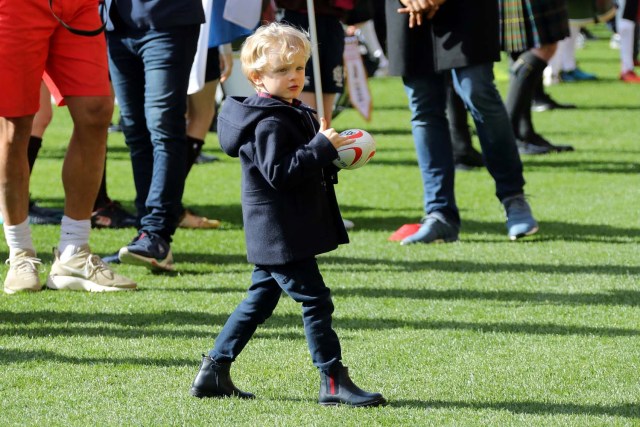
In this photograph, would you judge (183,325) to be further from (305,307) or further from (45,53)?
(45,53)

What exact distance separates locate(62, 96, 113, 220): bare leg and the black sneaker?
147 centimetres

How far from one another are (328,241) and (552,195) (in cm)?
420

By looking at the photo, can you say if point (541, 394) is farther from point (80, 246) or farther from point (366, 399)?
point (80, 246)

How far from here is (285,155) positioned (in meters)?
3.27

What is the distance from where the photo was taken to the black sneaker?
6555 millimetres

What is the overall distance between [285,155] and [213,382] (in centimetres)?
68

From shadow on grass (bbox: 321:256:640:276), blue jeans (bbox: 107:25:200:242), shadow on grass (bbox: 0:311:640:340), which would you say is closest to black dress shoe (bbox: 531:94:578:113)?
shadow on grass (bbox: 321:256:640:276)

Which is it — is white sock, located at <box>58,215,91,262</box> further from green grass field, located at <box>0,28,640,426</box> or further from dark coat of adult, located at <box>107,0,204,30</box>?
dark coat of adult, located at <box>107,0,204,30</box>

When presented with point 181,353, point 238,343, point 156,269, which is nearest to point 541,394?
point 238,343

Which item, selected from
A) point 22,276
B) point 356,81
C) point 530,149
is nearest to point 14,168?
point 22,276

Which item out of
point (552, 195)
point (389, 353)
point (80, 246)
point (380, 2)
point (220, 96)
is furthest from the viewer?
point (220, 96)

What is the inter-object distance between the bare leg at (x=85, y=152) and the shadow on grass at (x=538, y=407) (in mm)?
2091

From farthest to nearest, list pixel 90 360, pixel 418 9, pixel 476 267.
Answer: pixel 418 9 → pixel 476 267 → pixel 90 360

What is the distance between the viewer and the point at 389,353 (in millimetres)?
3904
